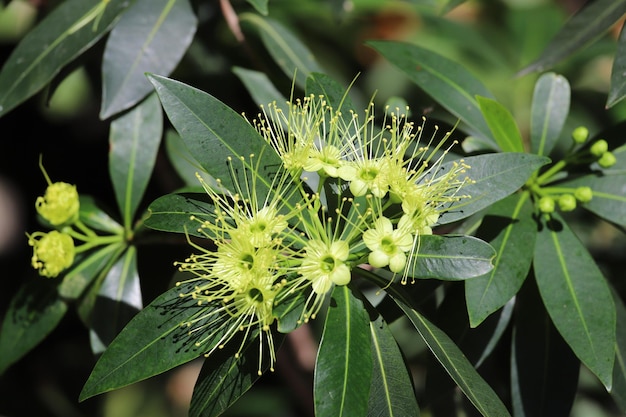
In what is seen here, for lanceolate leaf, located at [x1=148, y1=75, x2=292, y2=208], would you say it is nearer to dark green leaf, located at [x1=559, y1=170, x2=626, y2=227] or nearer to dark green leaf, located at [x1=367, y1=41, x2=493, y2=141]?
dark green leaf, located at [x1=367, y1=41, x2=493, y2=141]

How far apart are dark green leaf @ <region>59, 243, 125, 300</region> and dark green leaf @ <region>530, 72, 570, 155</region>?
1.16 meters

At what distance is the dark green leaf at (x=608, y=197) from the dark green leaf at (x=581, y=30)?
0.32 metres

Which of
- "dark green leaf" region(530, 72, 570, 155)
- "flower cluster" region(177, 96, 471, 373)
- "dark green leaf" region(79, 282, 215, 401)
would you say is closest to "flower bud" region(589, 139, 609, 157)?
"dark green leaf" region(530, 72, 570, 155)

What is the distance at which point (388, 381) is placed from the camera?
134 cm

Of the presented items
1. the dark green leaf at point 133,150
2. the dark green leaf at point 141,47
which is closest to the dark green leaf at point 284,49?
the dark green leaf at point 141,47

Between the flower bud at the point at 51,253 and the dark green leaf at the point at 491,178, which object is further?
the flower bud at the point at 51,253

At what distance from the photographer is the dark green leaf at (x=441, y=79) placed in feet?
5.58

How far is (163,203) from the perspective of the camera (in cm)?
137

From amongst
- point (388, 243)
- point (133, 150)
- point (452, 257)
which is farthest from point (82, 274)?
point (452, 257)

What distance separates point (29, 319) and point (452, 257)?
113cm

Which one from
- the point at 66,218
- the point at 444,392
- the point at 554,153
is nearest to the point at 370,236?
the point at 444,392

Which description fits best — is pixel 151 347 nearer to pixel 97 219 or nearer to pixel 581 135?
pixel 97 219

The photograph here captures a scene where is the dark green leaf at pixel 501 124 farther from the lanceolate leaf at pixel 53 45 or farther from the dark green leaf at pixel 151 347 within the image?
the lanceolate leaf at pixel 53 45

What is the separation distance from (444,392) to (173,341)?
68 cm
